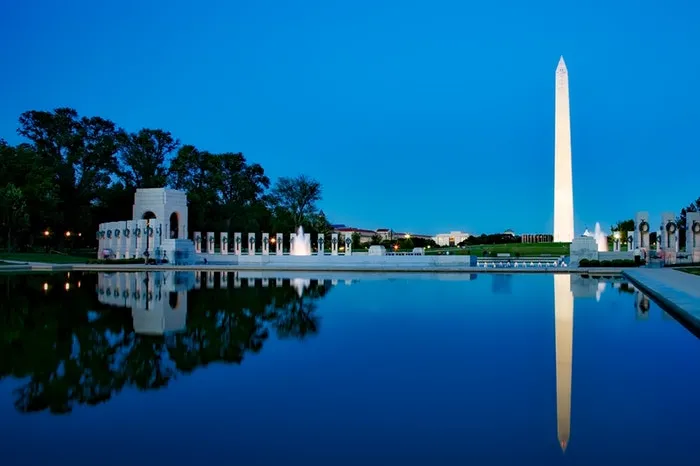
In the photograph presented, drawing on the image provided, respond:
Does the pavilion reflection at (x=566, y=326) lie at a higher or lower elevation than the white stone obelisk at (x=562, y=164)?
lower

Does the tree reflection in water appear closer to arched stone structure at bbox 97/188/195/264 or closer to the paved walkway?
the paved walkway

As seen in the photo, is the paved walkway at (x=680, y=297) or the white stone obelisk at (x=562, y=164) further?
the white stone obelisk at (x=562, y=164)

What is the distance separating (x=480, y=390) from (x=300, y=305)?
30.0 feet

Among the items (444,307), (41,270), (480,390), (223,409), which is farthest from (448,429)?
(41,270)

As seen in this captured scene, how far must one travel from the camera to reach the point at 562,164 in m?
53.0

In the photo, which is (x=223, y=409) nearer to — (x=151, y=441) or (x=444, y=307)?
(x=151, y=441)

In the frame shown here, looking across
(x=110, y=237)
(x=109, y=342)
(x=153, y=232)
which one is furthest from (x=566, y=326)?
(x=110, y=237)

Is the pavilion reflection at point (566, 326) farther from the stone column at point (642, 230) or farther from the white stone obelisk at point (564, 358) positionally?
the stone column at point (642, 230)

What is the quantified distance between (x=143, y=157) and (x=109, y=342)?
54.7 meters

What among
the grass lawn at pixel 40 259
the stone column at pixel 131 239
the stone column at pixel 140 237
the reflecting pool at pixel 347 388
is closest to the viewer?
the reflecting pool at pixel 347 388

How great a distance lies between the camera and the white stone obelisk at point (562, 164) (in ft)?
171

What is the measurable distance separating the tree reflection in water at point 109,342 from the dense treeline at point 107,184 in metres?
33.4

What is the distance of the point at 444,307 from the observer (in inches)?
Answer: 591

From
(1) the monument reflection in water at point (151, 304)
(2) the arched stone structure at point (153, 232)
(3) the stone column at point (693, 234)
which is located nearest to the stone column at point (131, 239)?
(2) the arched stone structure at point (153, 232)
